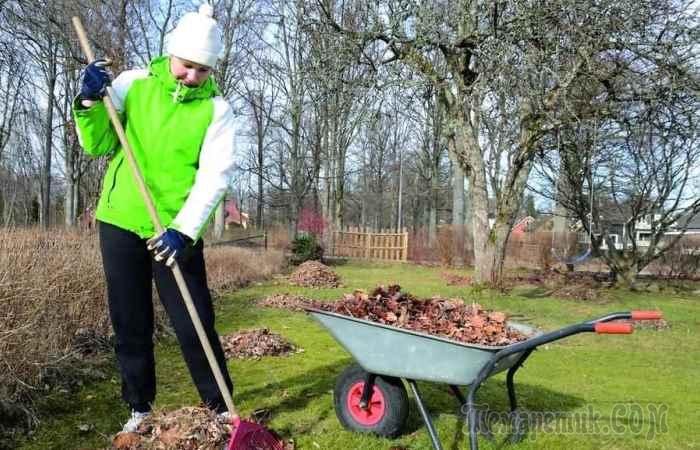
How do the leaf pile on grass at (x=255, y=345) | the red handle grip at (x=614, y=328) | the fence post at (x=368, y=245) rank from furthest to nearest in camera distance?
the fence post at (x=368, y=245)
the leaf pile on grass at (x=255, y=345)
the red handle grip at (x=614, y=328)

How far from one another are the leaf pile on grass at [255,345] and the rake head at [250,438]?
2.19m

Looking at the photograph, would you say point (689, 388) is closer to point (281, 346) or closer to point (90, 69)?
point (281, 346)

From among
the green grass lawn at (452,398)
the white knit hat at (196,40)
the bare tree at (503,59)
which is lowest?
the green grass lawn at (452,398)

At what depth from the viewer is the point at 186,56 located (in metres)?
2.26

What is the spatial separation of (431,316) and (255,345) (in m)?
2.09

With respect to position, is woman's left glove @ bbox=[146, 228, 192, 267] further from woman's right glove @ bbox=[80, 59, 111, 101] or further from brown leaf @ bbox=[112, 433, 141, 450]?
brown leaf @ bbox=[112, 433, 141, 450]

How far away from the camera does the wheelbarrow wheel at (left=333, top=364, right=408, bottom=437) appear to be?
110 inches

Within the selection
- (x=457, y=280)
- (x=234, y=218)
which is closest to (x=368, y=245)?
(x=457, y=280)

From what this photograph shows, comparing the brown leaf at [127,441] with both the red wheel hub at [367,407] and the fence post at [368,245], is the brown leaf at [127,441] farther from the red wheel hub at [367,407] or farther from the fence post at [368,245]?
the fence post at [368,245]

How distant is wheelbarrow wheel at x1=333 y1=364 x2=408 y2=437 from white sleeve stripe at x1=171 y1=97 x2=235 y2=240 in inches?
43.0

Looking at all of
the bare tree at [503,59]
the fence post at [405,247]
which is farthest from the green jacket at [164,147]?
the fence post at [405,247]

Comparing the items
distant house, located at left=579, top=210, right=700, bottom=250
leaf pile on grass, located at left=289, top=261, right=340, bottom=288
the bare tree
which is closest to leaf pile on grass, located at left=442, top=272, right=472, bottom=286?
the bare tree

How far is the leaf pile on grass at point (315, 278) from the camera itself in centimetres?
1082

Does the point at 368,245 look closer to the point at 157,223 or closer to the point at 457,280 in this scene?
the point at 457,280
